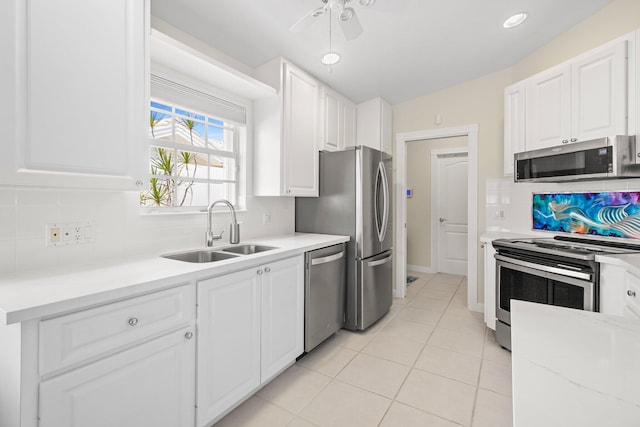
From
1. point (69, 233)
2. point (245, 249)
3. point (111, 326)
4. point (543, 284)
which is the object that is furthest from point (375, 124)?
point (111, 326)

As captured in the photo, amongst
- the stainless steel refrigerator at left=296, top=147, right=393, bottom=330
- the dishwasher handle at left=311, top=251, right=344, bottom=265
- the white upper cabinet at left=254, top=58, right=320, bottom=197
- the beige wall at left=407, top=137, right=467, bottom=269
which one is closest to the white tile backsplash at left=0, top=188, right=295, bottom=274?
the white upper cabinet at left=254, top=58, right=320, bottom=197

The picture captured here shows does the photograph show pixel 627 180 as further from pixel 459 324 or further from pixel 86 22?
pixel 86 22

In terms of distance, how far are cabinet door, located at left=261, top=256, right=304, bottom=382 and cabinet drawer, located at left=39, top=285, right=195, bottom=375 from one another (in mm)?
570

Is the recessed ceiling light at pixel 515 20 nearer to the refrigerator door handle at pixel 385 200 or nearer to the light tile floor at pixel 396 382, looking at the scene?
the refrigerator door handle at pixel 385 200

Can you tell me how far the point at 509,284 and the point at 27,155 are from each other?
3.15m

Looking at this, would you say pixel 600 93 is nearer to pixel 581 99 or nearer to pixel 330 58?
pixel 581 99

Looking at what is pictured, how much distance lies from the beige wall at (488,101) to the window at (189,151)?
2.36 meters

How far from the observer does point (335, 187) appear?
2.89 metres

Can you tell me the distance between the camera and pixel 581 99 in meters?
2.21

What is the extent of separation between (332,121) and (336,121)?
90mm

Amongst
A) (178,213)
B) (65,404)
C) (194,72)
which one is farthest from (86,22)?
(65,404)

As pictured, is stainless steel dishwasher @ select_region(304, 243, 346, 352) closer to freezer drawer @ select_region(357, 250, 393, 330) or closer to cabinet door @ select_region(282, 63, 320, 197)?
freezer drawer @ select_region(357, 250, 393, 330)

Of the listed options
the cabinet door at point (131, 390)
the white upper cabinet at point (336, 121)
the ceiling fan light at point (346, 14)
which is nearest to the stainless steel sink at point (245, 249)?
the cabinet door at point (131, 390)

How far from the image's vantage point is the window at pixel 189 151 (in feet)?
6.84
